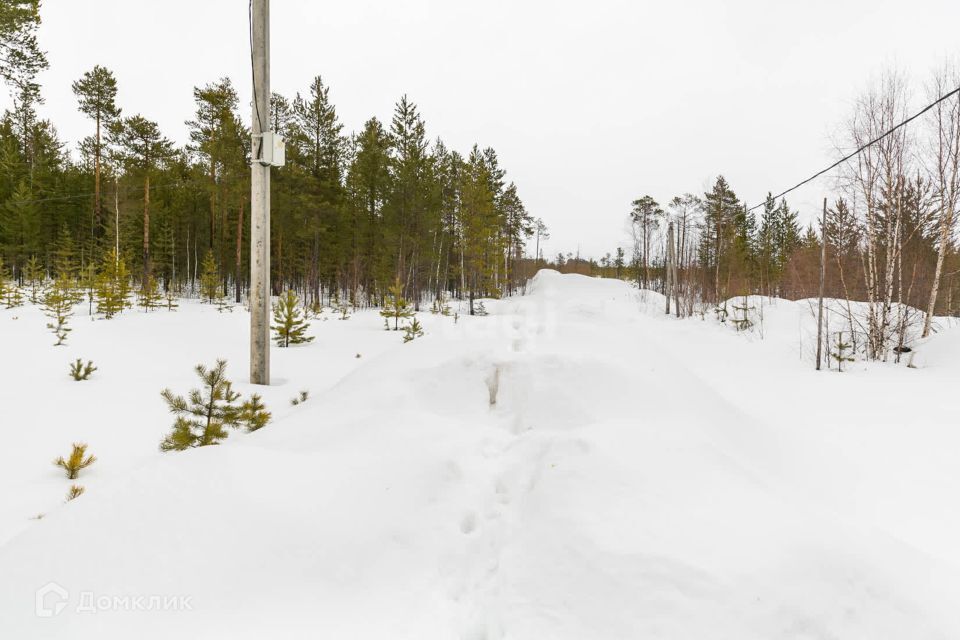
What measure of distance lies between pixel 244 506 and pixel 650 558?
235 cm

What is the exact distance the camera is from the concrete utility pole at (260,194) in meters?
6.01

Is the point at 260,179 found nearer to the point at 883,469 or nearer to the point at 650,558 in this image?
the point at 650,558

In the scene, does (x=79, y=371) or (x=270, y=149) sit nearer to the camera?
(x=270, y=149)

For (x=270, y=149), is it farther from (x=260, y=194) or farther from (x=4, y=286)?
(x=4, y=286)

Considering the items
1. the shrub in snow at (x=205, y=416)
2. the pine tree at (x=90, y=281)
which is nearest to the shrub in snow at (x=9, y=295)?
the pine tree at (x=90, y=281)

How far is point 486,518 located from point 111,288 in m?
16.4

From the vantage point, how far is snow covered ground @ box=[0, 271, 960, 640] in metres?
1.92

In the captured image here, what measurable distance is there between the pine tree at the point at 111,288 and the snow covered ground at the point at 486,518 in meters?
10.2

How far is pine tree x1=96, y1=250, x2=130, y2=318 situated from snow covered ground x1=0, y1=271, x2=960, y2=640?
1015 cm

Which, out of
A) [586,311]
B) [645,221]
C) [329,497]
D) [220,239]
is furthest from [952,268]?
[220,239]

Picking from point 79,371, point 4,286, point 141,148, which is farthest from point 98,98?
point 79,371

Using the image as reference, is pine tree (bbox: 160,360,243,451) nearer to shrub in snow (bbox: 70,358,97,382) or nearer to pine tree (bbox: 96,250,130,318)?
shrub in snow (bbox: 70,358,97,382)

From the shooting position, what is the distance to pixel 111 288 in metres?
13.2

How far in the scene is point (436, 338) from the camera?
5293mm
